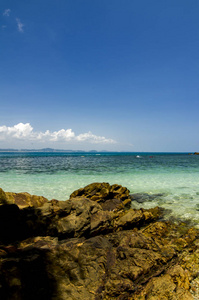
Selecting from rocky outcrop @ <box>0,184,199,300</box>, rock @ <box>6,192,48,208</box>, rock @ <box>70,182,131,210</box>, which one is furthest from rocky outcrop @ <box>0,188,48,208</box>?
rock @ <box>70,182,131,210</box>

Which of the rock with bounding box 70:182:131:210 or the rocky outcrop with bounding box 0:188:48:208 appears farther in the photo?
the rock with bounding box 70:182:131:210

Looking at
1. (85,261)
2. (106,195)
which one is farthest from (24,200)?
(106,195)

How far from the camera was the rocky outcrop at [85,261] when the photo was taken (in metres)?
2.78

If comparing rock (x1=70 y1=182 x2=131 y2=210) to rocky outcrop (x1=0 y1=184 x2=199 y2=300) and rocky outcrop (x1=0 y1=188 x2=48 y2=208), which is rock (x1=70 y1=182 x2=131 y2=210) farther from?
rocky outcrop (x1=0 y1=188 x2=48 y2=208)

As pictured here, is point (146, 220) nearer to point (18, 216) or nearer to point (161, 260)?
point (161, 260)

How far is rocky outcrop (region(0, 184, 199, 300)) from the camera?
278 centimetres

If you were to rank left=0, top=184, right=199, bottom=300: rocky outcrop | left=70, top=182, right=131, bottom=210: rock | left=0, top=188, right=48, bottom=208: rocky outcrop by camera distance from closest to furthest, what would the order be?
left=0, top=184, right=199, bottom=300: rocky outcrop, left=0, top=188, right=48, bottom=208: rocky outcrop, left=70, top=182, right=131, bottom=210: rock

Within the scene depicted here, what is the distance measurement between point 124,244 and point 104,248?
2.41 feet

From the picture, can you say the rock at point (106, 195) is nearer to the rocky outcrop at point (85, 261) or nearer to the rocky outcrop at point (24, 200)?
the rocky outcrop at point (85, 261)

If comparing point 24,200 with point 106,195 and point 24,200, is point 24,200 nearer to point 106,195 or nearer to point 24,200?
point 24,200

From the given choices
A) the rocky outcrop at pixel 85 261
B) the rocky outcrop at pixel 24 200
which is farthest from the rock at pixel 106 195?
the rocky outcrop at pixel 24 200

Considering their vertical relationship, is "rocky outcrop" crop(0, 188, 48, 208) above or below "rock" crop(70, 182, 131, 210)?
above

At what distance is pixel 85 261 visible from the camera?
3.47 m

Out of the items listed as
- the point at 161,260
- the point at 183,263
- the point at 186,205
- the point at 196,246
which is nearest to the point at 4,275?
the point at 161,260
